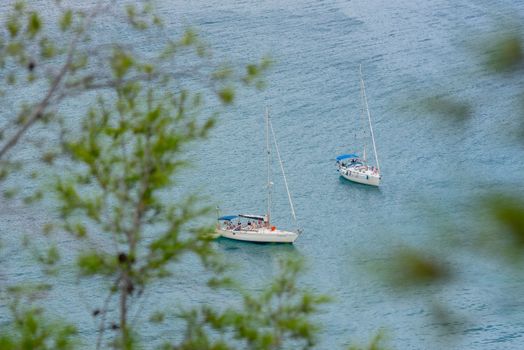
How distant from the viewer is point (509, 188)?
6.28 feet

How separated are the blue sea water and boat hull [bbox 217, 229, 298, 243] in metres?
0.25

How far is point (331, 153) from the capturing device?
85.6 feet

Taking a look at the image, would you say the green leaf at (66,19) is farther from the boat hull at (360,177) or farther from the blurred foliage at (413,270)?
the boat hull at (360,177)

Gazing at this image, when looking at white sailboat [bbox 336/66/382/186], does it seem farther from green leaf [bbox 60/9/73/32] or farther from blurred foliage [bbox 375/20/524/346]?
blurred foliage [bbox 375/20/524/346]

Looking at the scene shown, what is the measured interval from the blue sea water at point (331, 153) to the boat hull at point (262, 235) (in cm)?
25

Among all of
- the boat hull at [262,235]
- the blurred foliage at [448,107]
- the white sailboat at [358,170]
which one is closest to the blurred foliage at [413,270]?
the blurred foliage at [448,107]

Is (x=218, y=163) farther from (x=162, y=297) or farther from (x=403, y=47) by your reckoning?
(x=403, y=47)

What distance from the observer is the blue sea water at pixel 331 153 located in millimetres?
18984

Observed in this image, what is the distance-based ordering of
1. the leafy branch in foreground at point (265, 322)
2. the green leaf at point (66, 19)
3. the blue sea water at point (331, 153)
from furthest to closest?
the blue sea water at point (331, 153) → the green leaf at point (66, 19) → the leafy branch in foreground at point (265, 322)

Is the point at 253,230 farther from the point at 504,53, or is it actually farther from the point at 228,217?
the point at 504,53

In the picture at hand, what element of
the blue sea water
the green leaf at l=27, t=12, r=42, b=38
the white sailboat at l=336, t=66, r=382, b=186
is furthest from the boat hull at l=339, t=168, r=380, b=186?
the green leaf at l=27, t=12, r=42, b=38

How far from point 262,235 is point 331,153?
3.81 meters

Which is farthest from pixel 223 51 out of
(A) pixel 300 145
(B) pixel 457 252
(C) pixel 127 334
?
(B) pixel 457 252

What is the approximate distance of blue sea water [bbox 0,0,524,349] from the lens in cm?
1898
